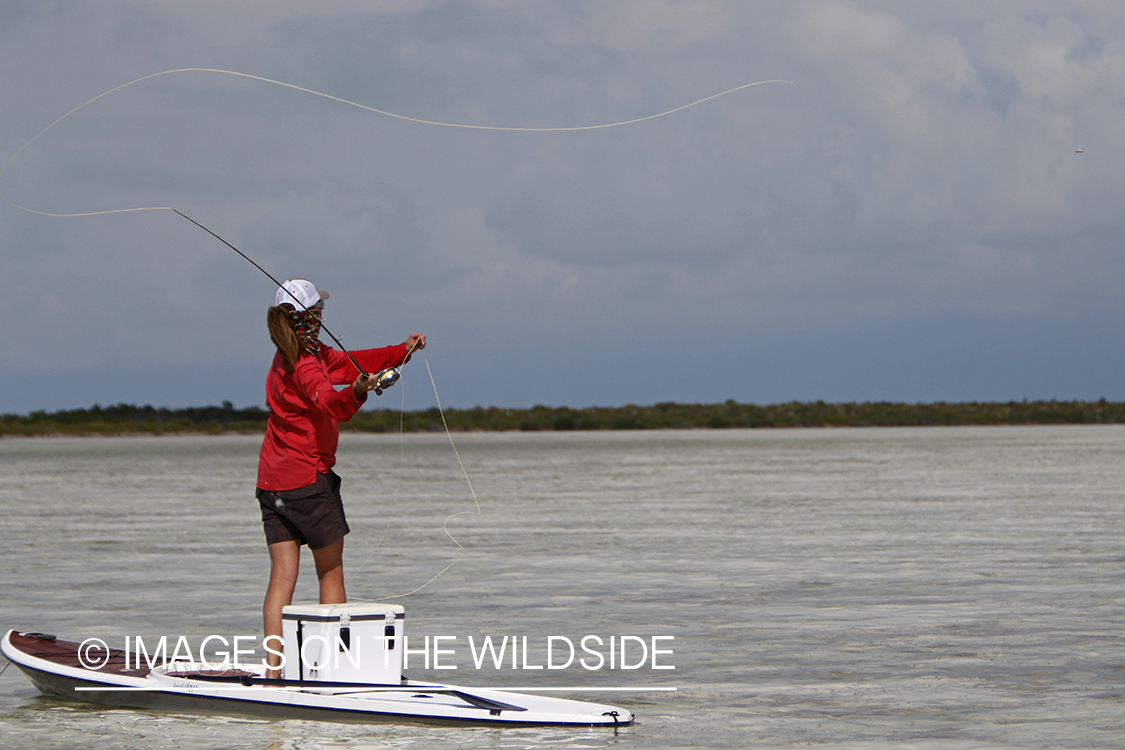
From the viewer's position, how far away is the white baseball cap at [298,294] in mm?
5957

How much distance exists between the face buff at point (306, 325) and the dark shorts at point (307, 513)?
0.56 meters

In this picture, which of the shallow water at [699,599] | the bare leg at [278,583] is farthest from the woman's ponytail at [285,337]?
the shallow water at [699,599]

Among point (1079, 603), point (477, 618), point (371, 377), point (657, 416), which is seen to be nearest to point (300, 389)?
point (371, 377)

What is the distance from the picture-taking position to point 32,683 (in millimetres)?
7000

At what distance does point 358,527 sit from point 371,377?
1116cm

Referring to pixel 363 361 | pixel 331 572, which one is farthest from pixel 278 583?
pixel 363 361

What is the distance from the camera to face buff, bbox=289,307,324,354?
235 inches

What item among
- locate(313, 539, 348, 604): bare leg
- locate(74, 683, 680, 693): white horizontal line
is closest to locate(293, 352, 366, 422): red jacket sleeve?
locate(313, 539, 348, 604): bare leg

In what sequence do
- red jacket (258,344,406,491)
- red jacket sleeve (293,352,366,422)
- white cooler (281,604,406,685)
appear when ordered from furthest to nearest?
white cooler (281,604,406,685), red jacket (258,344,406,491), red jacket sleeve (293,352,366,422)

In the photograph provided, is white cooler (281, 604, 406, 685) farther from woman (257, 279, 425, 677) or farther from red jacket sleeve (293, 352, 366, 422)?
red jacket sleeve (293, 352, 366, 422)

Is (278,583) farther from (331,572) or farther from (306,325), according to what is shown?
(306,325)

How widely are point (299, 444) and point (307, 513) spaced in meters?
0.29

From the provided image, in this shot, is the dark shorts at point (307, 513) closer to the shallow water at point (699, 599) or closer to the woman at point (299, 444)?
the woman at point (299, 444)

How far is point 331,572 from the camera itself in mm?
6117
